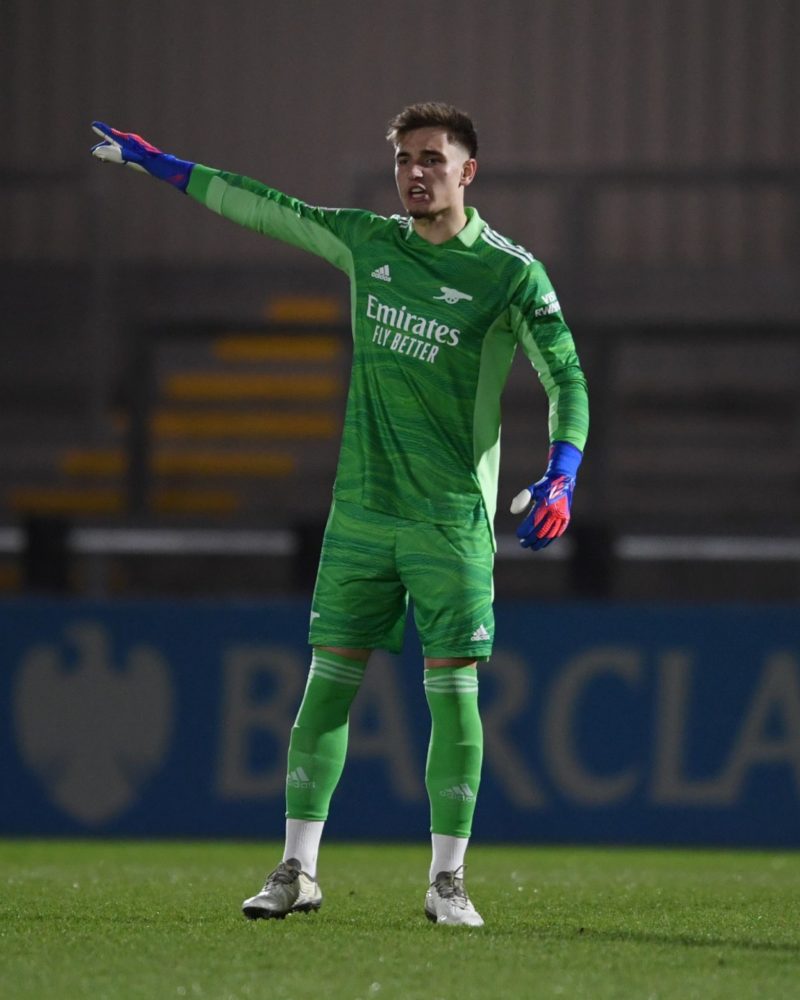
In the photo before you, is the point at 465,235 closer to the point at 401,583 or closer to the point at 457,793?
the point at 401,583

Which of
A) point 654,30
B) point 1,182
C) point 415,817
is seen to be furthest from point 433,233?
point 654,30


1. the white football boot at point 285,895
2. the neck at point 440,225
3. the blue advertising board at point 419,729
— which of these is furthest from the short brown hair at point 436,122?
the blue advertising board at point 419,729

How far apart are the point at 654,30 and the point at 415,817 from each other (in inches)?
258

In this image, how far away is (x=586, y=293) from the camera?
9.10 m

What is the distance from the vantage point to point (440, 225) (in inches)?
174

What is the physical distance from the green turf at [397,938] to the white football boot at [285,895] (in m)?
0.05

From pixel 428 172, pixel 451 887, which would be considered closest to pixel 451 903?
pixel 451 887

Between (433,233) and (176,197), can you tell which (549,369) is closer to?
(433,233)

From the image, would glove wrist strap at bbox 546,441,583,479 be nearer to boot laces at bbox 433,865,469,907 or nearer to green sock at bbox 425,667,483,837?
green sock at bbox 425,667,483,837

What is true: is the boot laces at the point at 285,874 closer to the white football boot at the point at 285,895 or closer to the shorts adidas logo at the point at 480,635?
the white football boot at the point at 285,895

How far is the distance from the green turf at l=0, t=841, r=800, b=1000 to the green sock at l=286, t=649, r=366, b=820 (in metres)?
0.28

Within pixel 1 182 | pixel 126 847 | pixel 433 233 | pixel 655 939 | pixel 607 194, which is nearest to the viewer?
pixel 655 939

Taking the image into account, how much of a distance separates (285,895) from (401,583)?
2.56 ft

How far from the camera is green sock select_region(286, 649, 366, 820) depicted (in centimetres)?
437
